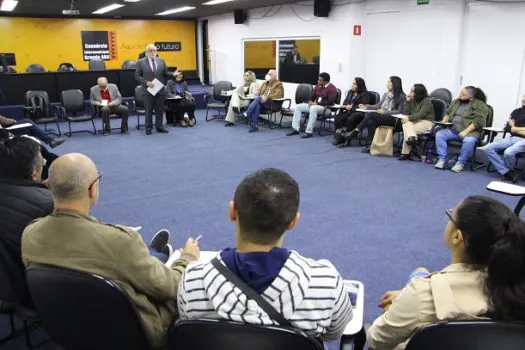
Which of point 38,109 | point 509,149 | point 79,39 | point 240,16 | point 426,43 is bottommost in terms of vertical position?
point 509,149

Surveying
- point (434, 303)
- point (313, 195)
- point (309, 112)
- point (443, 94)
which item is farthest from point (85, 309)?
point (309, 112)

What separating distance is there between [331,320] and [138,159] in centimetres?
551

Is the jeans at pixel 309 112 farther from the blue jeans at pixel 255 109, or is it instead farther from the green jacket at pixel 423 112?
the green jacket at pixel 423 112

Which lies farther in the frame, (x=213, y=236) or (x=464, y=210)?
(x=213, y=236)

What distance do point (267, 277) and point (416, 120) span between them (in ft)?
18.7

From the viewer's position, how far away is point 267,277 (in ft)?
3.98

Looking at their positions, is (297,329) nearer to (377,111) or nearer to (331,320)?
(331,320)

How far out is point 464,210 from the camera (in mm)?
1469

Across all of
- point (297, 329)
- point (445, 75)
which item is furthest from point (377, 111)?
point (297, 329)

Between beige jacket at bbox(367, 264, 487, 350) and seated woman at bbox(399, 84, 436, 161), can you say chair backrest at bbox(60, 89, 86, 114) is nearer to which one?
seated woman at bbox(399, 84, 436, 161)

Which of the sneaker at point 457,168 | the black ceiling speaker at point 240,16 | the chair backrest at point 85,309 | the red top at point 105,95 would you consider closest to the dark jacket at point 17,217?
the chair backrest at point 85,309

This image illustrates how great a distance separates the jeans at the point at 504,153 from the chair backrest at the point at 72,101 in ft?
22.2

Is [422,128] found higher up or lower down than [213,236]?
higher up

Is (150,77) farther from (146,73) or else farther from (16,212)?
(16,212)
